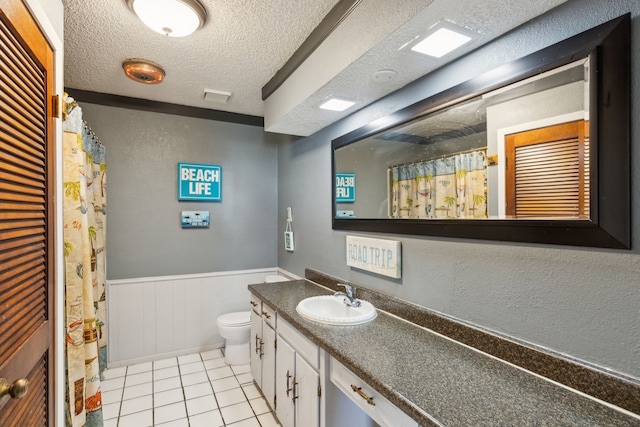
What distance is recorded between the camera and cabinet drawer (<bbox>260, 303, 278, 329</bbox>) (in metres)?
2.06

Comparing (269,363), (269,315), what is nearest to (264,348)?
(269,363)

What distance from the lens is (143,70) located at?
220cm

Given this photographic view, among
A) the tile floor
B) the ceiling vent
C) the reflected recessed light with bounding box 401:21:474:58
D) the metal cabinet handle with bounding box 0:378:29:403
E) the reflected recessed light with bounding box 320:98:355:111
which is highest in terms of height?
the ceiling vent

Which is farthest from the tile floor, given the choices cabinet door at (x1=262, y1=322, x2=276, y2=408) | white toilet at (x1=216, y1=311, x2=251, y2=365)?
cabinet door at (x1=262, y1=322, x2=276, y2=408)

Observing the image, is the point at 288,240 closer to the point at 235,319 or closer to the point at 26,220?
the point at 235,319

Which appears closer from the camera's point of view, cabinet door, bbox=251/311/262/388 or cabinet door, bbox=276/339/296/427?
cabinet door, bbox=276/339/296/427

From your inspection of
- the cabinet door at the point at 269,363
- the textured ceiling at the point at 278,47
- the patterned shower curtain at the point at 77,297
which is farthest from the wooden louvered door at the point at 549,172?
the patterned shower curtain at the point at 77,297

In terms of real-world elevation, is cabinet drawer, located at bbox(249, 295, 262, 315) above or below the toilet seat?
above

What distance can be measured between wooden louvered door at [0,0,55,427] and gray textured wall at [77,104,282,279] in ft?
5.94

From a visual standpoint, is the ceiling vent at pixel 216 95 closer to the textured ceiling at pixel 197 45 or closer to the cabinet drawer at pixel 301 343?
the textured ceiling at pixel 197 45

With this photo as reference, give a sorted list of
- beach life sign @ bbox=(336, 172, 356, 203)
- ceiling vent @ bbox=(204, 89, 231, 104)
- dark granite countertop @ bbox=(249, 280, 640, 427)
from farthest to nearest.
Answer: ceiling vent @ bbox=(204, 89, 231, 104) < beach life sign @ bbox=(336, 172, 356, 203) < dark granite countertop @ bbox=(249, 280, 640, 427)

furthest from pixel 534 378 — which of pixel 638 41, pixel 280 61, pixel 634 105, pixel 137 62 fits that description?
pixel 137 62

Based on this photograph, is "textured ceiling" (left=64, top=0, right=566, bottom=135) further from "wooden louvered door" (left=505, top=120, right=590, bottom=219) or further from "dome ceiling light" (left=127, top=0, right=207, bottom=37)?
"wooden louvered door" (left=505, top=120, right=590, bottom=219)

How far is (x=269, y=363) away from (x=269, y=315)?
0.32 m
